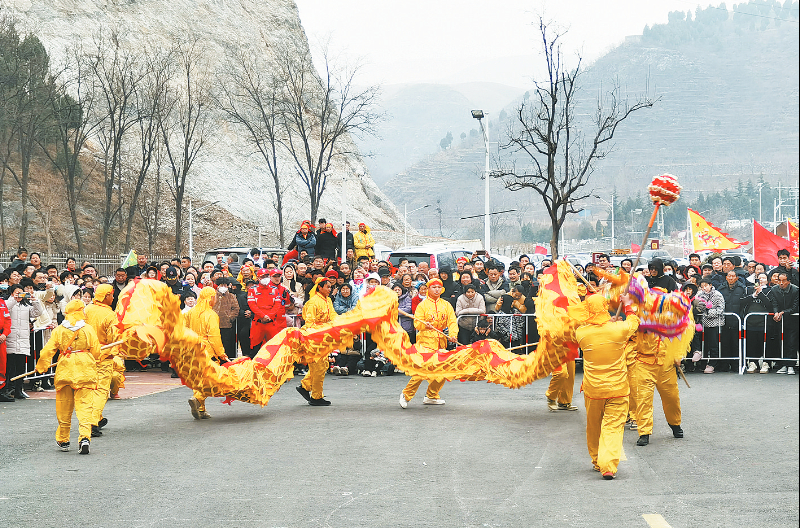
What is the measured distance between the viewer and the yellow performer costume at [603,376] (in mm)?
6824

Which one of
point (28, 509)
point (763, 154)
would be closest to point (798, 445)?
point (28, 509)

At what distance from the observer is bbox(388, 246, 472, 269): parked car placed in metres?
20.0

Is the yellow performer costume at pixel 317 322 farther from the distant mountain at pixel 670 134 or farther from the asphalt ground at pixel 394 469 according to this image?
the distant mountain at pixel 670 134

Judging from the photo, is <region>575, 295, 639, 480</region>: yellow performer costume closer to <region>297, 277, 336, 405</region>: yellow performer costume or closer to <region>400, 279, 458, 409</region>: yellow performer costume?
<region>400, 279, 458, 409</region>: yellow performer costume

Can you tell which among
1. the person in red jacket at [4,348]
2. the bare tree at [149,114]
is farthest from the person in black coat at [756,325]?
the bare tree at [149,114]

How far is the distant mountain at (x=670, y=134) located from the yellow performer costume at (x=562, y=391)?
88773 mm

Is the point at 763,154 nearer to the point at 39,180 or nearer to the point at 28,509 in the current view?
the point at 39,180

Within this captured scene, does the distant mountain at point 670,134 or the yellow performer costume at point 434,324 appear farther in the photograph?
the distant mountain at point 670,134

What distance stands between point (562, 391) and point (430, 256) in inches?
399

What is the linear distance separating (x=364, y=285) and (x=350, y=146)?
192 feet

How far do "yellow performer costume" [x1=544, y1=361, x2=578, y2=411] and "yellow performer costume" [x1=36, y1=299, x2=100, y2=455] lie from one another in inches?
200

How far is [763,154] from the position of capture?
→ 11838 centimetres

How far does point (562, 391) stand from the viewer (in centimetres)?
1004

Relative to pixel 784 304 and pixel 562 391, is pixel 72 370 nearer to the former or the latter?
pixel 562 391
